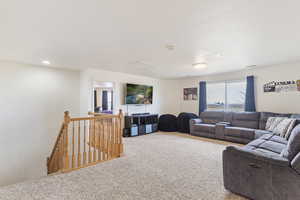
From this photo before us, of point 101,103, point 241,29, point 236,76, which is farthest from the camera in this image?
point 101,103

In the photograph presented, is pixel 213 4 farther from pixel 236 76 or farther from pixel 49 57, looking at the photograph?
pixel 236 76

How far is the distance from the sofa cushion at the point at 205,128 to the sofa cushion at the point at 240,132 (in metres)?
0.41

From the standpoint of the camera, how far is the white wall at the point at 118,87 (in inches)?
185

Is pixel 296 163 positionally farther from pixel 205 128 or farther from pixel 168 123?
pixel 168 123

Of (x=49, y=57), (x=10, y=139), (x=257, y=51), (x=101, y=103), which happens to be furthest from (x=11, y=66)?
(x=257, y=51)

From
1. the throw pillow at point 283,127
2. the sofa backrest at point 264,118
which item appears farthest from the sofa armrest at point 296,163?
the sofa backrest at point 264,118

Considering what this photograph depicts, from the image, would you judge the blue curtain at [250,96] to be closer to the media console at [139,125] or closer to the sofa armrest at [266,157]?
the media console at [139,125]

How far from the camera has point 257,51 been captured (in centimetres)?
313

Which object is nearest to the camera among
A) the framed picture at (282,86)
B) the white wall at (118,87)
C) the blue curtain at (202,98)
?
the framed picture at (282,86)

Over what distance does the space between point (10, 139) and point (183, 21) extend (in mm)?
4685

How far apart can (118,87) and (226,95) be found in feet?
13.3

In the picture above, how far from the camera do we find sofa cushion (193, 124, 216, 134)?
190 inches

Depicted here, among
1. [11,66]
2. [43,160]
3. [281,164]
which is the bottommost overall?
[43,160]

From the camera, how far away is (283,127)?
3.28 meters
